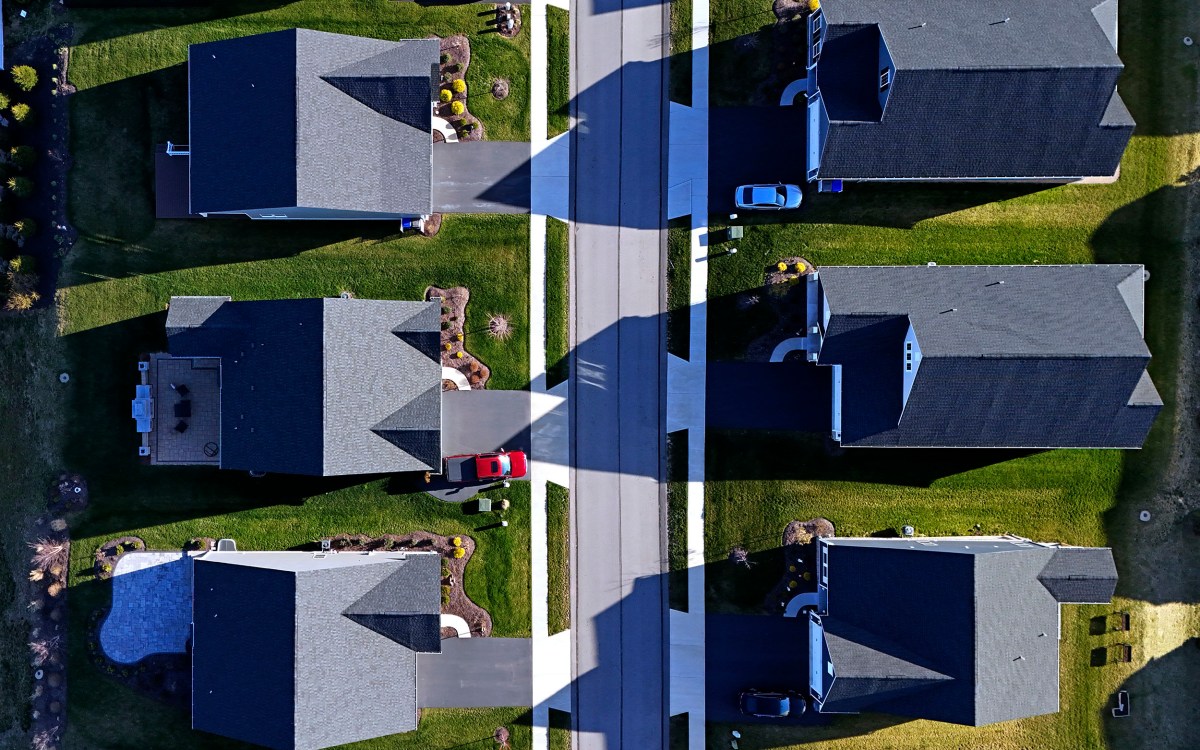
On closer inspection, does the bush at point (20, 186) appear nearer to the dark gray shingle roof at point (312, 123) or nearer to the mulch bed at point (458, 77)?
the dark gray shingle roof at point (312, 123)

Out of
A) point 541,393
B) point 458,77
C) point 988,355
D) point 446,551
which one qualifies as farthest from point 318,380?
point 988,355

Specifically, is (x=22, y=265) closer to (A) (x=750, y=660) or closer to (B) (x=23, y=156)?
(B) (x=23, y=156)

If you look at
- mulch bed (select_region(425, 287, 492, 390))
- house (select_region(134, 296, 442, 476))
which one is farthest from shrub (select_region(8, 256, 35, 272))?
mulch bed (select_region(425, 287, 492, 390))

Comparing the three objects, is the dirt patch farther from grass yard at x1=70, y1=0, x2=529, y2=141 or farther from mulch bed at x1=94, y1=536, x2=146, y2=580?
mulch bed at x1=94, y1=536, x2=146, y2=580

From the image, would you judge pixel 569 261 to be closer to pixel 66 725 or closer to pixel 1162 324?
pixel 1162 324

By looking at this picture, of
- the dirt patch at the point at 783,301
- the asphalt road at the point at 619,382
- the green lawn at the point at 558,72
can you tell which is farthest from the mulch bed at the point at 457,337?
the dirt patch at the point at 783,301
